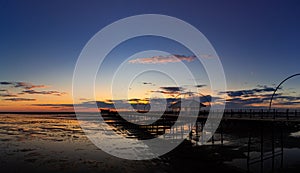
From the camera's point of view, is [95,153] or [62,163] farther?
[95,153]

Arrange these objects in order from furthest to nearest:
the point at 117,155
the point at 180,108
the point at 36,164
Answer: the point at 180,108 < the point at 117,155 < the point at 36,164

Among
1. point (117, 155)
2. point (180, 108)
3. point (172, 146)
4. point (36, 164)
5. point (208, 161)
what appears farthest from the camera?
point (180, 108)

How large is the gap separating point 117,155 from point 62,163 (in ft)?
18.7

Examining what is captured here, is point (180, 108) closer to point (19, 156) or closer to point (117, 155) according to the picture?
point (117, 155)

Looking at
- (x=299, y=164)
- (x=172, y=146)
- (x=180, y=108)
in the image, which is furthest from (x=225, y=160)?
(x=180, y=108)

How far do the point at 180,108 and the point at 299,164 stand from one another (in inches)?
1825

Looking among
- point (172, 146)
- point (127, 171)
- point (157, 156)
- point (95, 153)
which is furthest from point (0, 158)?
point (172, 146)

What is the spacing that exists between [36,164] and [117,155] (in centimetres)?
767

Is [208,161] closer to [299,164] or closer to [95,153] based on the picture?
[299,164]

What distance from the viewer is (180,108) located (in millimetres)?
68250

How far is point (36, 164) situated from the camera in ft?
69.9

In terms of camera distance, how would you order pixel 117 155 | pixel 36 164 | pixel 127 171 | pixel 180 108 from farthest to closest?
1. pixel 180 108
2. pixel 117 155
3. pixel 36 164
4. pixel 127 171

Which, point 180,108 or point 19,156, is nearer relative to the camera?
point 19,156

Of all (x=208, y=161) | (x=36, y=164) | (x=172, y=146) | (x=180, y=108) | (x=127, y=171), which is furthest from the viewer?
(x=180, y=108)
